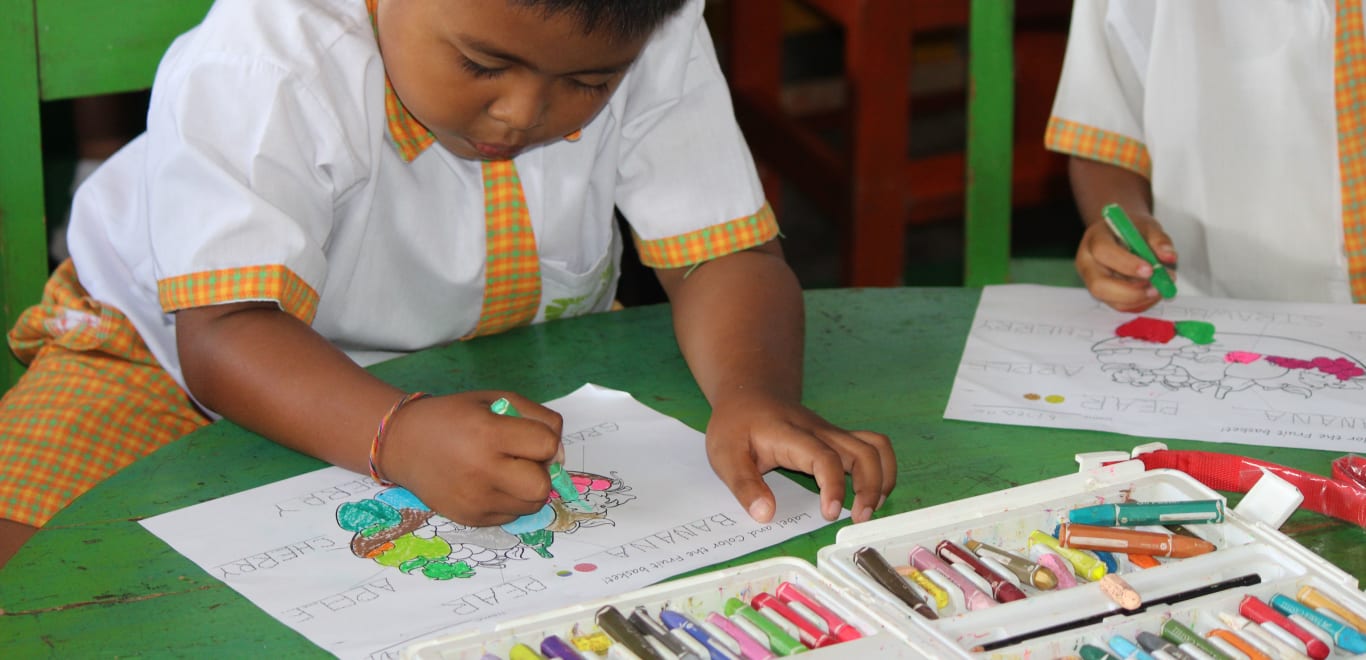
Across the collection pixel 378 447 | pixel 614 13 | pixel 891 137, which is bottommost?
→ pixel 891 137

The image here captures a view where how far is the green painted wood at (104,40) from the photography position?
3.62 ft

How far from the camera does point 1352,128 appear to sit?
48.9 inches

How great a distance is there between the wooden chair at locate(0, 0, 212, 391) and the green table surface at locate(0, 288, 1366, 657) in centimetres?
34

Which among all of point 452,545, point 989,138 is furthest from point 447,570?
point 989,138

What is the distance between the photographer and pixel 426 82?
931 mm

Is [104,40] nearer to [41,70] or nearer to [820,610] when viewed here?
[41,70]

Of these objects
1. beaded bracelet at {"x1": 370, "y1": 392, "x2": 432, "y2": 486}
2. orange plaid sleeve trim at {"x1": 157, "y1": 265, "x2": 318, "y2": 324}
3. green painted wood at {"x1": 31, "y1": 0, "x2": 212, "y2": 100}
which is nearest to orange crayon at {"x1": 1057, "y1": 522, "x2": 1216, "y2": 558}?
beaded bracelet at {"x1": 370, "y1": 392, "x2": 432, "y2": 486}

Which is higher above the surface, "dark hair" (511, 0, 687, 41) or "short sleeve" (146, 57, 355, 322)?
"dark hair" (511, 0, 687, 41)

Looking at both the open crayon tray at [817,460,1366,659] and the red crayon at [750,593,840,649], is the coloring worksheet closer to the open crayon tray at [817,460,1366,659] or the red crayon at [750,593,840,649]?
the open crayon tray at [817,460,1366,659]

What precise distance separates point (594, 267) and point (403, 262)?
0.17 metres

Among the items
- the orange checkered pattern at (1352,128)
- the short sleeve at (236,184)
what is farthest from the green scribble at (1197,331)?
the short sleeve at (236,184)

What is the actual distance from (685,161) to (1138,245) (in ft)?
1.19

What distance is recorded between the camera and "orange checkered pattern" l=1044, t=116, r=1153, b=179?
1.34 m

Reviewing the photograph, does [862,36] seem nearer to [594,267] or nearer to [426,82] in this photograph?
[594,267]
